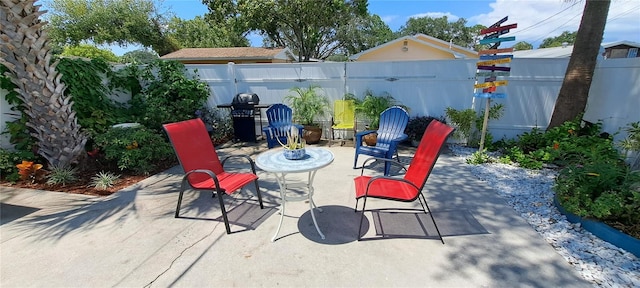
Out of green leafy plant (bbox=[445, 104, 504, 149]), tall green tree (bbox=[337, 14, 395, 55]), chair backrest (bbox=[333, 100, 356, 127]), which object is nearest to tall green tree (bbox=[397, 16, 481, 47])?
tall green tree (bbox=[337, 14, 395, 55])

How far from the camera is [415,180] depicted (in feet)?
8.34

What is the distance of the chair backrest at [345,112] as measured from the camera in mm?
5510

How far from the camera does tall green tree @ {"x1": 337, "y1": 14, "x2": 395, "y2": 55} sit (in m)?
22.5

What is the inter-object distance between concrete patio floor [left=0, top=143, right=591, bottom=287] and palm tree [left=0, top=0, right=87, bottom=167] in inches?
28.8

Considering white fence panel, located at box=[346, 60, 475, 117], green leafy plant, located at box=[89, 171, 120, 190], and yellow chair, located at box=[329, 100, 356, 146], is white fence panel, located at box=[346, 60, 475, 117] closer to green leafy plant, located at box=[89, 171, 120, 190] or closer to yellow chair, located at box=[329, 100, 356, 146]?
yellow chair, located at box=[329, 100, 356, 146]

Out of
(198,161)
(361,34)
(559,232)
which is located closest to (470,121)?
(559,232)

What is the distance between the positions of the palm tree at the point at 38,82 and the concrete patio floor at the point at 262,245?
73 centimetres

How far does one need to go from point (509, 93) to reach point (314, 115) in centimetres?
391

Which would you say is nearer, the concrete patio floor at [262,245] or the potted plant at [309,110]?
the concrete patio floor at [262,245]

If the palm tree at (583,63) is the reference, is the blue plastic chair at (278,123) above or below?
below

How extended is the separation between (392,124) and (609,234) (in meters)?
2.70

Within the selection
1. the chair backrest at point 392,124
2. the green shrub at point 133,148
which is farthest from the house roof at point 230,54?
the chair backrest at point 392,124

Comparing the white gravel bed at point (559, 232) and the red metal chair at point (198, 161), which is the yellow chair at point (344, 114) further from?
the red metal chair at point (198, 161)

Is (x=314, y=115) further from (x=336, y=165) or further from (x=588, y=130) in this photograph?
(x=588, y=130)
